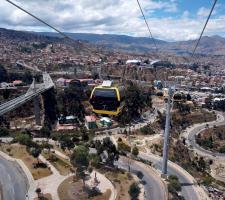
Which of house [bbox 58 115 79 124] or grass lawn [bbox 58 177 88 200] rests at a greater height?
grass lawn [bbox 58 177 88 200]

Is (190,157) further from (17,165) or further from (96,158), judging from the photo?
(17,165)

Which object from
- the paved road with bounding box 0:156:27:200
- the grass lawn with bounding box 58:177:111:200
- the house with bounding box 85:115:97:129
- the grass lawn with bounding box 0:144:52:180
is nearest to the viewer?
the grass lawn with bounding box 58:177:111:200

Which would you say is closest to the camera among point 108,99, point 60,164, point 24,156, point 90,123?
point 108,99

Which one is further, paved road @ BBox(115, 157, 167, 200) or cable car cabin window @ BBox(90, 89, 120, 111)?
paved road @ BBox(115, 157, 167, 200)

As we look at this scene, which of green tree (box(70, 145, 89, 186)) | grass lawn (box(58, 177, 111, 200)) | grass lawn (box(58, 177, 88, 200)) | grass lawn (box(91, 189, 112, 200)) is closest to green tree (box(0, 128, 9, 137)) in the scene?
grass lawn (box(58, 177, 88, 200))

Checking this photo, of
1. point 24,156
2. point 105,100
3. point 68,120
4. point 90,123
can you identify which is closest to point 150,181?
point 24,156

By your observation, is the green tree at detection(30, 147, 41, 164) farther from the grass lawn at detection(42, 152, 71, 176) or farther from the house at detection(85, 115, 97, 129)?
the house at detection(85, 115, 97, 129)

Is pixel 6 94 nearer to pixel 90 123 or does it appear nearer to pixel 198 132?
pixel 90 123

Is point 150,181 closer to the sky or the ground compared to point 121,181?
closer to the ground
